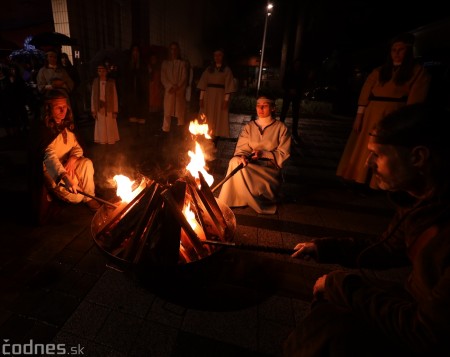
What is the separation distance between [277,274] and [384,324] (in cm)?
210

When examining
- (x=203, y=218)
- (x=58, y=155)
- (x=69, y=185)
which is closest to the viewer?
(x=203, y=218)

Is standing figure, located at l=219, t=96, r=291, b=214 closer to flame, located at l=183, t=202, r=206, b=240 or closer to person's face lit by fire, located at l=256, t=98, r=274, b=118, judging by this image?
person's face lit by fire, located at l=256, t=98, r=274, b=118

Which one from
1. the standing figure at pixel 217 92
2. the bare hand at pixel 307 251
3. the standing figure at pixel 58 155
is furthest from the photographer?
the standing figure at pixel 217 92

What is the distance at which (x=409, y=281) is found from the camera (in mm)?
1698

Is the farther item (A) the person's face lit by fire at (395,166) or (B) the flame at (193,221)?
(B) the flame at (193,221)

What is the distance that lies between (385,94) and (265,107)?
95.4 inches

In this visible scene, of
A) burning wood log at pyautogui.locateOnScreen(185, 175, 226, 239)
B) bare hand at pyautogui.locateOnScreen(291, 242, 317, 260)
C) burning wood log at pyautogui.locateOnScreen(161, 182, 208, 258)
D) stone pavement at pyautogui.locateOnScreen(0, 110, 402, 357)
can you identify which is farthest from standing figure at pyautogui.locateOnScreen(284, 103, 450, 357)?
burning wood log at pyautogui.locateOnScreen(185, 175, 226, 239)

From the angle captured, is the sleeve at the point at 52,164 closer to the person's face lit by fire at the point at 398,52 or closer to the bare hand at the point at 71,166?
the bare hand at the point at 71,166

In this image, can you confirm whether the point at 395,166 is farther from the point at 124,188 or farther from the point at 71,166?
the point at 71,166

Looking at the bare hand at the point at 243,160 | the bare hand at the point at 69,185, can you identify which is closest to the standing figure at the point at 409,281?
the bare hand at the point at 243,160

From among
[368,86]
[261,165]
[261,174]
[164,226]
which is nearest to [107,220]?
[164,226]

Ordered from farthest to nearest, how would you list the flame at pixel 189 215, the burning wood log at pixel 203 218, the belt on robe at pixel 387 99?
the belt on robe at pixel 387 99, the flame at pixel 189 215, the burning wood log at pixel 203 218

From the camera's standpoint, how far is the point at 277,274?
347 centimetres

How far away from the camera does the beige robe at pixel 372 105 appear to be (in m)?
5.03
